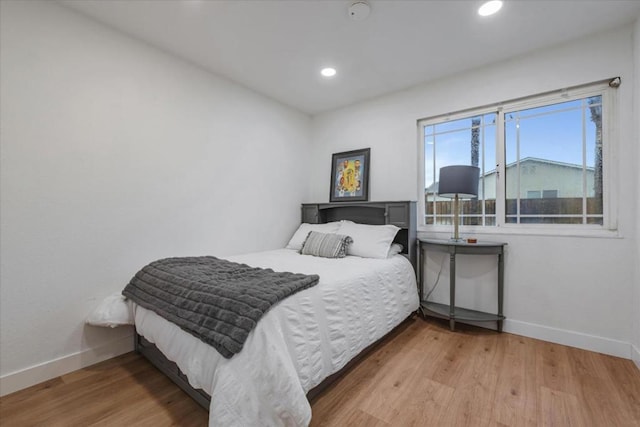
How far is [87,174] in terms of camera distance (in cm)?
199

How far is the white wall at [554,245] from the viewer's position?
2.05m

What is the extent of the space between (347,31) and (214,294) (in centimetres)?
208

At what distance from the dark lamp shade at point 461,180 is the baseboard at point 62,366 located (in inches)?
116

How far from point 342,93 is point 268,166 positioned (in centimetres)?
120

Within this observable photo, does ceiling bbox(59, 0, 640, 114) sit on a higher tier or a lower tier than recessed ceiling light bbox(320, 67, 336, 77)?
lower

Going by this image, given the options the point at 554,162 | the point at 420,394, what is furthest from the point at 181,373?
the point at 554,162

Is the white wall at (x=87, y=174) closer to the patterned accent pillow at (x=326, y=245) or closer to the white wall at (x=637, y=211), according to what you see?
the patterned accent pillow at (x=326, y=245)

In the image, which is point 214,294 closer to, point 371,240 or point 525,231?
point 371,240

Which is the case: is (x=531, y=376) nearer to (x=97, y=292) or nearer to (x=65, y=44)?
(x=97, y=292)

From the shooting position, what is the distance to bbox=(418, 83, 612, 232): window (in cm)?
224

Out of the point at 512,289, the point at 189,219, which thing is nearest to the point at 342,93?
the point at 189,219

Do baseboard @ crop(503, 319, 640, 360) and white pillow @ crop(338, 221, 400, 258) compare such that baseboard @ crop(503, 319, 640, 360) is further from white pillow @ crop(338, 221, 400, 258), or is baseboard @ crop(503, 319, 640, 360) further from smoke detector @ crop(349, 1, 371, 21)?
smoke detector @ crop(349, 1, 371, 21)

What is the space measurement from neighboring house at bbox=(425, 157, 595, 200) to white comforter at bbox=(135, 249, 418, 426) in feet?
4.58

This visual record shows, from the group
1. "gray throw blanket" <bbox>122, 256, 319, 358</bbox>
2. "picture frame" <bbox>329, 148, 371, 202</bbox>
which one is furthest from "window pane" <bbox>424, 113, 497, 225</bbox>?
"gray throw blanket" <bbox>122, 256, 319, 358</bbox>
